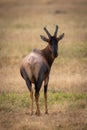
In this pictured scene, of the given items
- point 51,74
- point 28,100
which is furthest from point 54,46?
point 51,74

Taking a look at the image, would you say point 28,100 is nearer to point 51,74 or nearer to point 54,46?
point 54,46

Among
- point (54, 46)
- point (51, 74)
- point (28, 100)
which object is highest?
point (54, 46)

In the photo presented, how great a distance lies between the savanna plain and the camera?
1443 centimetres

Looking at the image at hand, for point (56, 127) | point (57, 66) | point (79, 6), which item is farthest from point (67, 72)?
point (79, 6)

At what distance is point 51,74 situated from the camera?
70.5ft

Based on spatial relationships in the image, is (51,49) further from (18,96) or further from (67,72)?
(67,72)

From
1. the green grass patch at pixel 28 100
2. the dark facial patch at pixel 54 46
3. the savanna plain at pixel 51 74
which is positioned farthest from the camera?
the green grass patch at pixel 28 100

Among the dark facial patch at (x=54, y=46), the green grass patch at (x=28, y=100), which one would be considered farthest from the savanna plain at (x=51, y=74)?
the dark facial patch at (x=54, y=46)

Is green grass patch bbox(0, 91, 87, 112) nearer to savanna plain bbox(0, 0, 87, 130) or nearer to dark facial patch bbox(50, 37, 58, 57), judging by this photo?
savanna plain bbox(0, 0, 87, 130)

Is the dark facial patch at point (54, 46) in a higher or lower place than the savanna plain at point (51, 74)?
higher

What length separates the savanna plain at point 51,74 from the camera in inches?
568

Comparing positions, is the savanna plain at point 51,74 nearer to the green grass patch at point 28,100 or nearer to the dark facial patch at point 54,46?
the green grass patch at point 28,100

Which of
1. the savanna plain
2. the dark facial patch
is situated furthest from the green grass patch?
the dark facial patch

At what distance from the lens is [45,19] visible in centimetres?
4497
